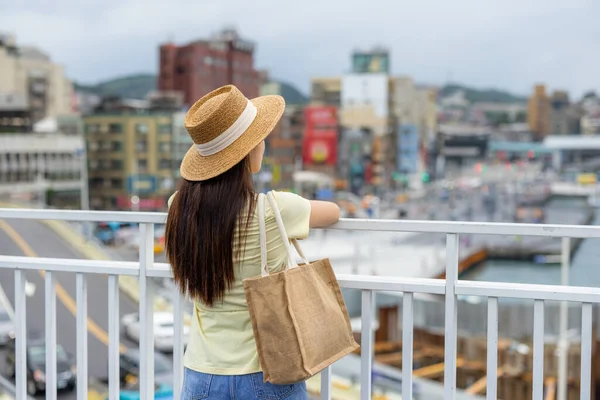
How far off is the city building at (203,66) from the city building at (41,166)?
1376 centimetres

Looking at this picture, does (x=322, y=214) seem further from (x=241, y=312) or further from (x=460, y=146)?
(x=460, y=146)

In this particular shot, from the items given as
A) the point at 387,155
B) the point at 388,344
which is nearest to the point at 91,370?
the point at 388,344

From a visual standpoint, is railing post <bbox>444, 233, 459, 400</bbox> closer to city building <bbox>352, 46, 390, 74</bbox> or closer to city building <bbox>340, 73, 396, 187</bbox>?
city building <bbox>340, 73, 396, 187</bbox>

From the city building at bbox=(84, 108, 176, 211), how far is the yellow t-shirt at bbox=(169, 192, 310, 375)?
35.2 m

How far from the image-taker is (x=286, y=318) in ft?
3.69

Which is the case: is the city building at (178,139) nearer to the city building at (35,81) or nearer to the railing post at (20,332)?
the city building at (35,81)

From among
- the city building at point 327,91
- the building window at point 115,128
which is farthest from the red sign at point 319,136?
the city building at point 327,91

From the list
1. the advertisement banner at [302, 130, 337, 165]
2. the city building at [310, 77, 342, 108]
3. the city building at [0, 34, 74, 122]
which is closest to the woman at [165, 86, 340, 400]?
the city building at [0, 34, 74, 122]

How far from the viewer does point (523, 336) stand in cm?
2081

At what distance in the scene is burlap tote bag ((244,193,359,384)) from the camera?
3.68ft

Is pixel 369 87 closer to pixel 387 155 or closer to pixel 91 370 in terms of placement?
pixel 387 155

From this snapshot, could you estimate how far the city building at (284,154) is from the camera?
43.5 meters

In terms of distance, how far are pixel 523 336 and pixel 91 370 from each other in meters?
13.5

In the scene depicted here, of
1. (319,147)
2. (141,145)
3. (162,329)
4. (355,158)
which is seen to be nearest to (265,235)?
(162,329)
